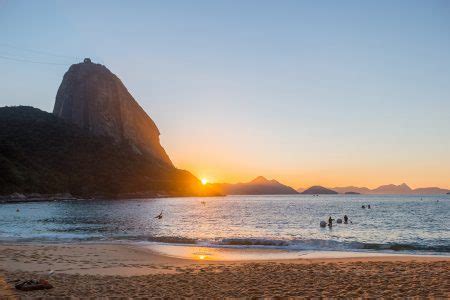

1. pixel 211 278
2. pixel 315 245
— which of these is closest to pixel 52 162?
pixel 315 245

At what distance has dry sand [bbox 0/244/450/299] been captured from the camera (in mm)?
12406

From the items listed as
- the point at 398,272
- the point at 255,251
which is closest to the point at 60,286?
the point at 398,272

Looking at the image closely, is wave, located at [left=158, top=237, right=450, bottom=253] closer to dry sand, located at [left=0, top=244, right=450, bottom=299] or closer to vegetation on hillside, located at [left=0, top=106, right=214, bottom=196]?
dry sand, located at [left=0, top=244, right=450, bottom=299]

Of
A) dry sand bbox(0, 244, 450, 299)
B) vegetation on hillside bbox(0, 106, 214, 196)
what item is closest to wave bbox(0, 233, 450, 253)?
dry sand bbox(0, 244, 450, 299)

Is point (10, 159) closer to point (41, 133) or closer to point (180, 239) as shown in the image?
point (41, 133)

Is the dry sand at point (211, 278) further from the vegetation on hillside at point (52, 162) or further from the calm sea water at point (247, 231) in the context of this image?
the vegetation on hillside at point (52, 162)

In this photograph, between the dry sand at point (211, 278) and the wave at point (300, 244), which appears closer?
the dry sand at point (211, 278)

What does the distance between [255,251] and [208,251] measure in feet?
10.4

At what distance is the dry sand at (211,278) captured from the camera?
12.4m

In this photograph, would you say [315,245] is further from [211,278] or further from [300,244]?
[211,278]

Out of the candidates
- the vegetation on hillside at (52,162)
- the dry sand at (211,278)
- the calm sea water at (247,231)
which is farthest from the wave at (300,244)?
the vegetation on hillside at (52,162)

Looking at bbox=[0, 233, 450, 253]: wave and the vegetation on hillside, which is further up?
the vegetation on hillside

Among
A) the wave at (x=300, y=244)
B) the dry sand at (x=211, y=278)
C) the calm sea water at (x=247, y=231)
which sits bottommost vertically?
the calm sea water at (x=247, y=231)

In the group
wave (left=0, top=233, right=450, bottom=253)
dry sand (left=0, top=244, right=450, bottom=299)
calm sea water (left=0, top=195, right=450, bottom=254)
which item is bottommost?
calm sea water (left=0, top=195, right=450, bottom=254)
